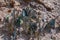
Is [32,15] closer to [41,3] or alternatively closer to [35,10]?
[35,10]

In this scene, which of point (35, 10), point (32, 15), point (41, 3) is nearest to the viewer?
point (32, 15)

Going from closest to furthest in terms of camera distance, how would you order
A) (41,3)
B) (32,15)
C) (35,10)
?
(32,15) < (35,10) < (41,3)

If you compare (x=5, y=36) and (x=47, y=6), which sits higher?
(x=47, y=6)

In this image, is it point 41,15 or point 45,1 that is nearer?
point 41,15

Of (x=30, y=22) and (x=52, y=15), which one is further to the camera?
(x=52, y=15)

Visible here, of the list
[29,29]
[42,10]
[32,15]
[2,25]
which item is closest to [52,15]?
[42,10]

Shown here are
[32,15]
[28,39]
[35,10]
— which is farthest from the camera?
[35,10]

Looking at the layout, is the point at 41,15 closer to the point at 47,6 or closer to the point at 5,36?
the point at 47,6

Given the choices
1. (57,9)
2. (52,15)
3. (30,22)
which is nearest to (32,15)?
(30,22)

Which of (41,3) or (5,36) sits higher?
(41,3)
